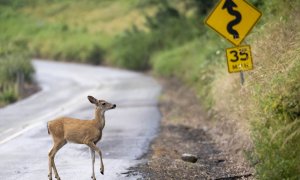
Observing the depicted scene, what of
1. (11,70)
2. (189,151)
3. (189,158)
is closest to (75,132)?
(189,158)

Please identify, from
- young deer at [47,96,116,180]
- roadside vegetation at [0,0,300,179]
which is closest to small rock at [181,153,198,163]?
roadside vegetation at [0,0,300,179]

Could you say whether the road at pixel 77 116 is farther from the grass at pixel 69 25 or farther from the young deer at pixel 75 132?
the grass at pixel 69 25

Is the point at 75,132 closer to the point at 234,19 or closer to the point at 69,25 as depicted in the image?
the point at 234,19

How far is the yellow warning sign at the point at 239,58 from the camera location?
591 inches

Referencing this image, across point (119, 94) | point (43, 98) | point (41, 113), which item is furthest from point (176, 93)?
point (41, 113)

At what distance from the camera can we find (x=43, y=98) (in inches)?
1253

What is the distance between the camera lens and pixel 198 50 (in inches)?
1292

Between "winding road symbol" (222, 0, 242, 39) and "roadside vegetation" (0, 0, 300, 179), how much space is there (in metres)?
0.76

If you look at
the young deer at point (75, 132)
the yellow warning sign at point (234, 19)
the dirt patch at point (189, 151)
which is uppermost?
the yellow warning sign at point (234, 19)

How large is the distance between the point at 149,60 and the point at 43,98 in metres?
20.9

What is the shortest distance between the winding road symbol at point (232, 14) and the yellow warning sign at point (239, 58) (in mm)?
282

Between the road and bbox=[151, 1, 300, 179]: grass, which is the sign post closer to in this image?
bbox=[151, 1, 300, 179]: grass

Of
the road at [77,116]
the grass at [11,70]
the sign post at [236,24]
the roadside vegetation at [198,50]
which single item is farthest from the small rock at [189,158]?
the grass at [11,70]

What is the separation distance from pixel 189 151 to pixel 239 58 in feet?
7.45
